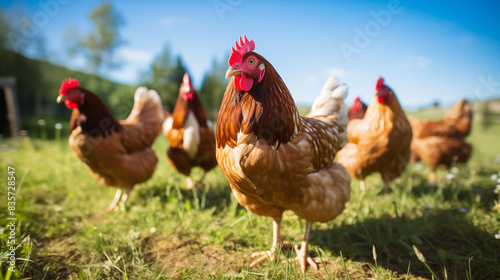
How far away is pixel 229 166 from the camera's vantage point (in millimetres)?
1711

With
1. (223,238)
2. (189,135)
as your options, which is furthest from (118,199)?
(223,238)

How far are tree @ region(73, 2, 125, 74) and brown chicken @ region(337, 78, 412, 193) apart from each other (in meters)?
11.6

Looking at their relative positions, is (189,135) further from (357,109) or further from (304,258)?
(357,109)

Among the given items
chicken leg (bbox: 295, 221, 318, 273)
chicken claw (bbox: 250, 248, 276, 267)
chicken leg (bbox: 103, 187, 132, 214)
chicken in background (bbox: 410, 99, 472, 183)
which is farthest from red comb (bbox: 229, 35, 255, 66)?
chicken in background (bbox: 410, 99, 472, 183)

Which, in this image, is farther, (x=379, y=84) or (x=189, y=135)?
(x=189, y=135)

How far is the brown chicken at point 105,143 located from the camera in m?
2.82

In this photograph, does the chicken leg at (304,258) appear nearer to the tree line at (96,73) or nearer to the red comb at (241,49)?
the red comb at (241,49)

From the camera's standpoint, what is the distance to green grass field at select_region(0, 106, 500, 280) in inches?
74.6

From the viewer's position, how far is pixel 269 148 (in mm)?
1634

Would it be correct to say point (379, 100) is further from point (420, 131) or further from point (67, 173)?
point (67, 173)

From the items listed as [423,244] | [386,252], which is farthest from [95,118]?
[423,244]

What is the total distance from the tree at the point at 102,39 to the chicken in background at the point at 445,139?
12294mm

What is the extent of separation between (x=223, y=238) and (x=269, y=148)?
1243mm

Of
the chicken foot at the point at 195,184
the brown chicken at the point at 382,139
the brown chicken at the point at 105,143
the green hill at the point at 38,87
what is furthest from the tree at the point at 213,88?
the brown chicken at the point at 382,139
